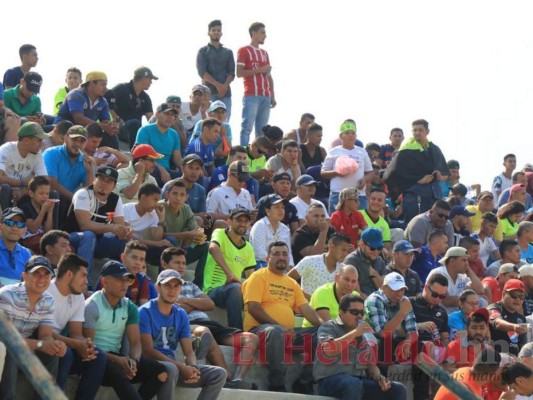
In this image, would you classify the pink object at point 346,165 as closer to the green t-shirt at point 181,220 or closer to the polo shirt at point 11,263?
the green t-shirt at point 181,220

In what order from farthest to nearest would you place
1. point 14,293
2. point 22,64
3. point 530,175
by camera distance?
point 530,175
point 22,64
point 14,293

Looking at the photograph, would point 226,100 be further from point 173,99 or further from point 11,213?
point 11,213

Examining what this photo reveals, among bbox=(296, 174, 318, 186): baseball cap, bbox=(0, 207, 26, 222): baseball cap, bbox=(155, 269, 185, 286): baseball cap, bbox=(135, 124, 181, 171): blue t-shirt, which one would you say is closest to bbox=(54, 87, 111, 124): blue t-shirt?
bbox=(135, 124, 181, 171): blue t-shirt

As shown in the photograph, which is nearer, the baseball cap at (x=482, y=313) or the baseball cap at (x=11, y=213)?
the baseball cap at (x=11, y=213)

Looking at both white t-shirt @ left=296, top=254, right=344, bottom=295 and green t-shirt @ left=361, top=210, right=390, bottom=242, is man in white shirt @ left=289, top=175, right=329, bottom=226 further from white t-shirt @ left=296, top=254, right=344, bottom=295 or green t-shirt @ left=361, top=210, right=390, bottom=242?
white t-shirt @ left=296, top=254, right=344, bottom=295

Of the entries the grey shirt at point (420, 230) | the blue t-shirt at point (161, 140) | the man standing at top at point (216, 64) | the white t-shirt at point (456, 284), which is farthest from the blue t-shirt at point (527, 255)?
the man standing at top at point (216, 64)

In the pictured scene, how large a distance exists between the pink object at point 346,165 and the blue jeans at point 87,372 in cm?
809

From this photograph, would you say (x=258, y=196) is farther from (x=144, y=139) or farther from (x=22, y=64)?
(x=22, y=64)

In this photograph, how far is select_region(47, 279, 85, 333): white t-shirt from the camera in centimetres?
1069

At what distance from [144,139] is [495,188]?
8.06 metres

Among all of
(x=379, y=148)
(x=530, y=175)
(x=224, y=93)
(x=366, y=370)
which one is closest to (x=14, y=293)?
(x=366, y=370)

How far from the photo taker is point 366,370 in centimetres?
1262

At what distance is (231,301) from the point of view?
13125mm

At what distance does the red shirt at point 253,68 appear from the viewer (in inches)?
802
